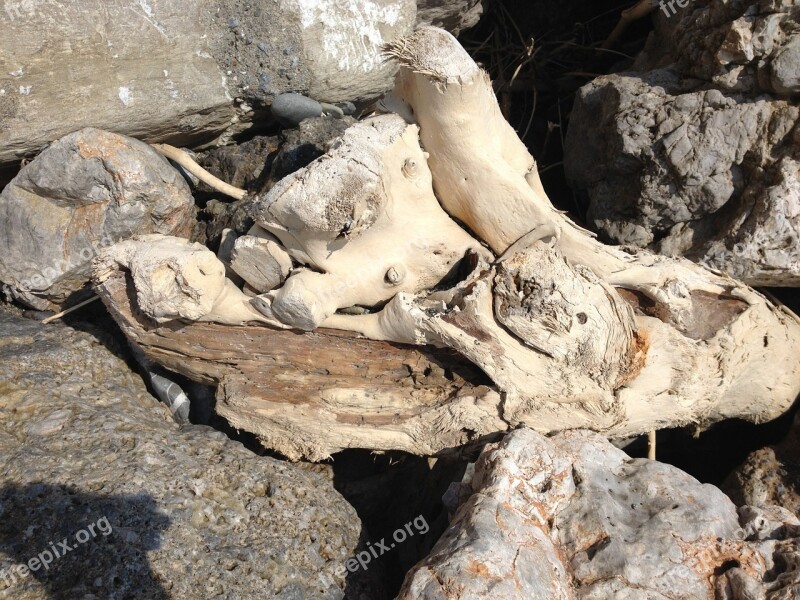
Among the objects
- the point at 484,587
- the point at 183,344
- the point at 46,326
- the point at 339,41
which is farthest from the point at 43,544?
the point at 339,41

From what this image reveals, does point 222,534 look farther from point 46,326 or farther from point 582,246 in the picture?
point 582,246

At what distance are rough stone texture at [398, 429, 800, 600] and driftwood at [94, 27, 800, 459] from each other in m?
0.25

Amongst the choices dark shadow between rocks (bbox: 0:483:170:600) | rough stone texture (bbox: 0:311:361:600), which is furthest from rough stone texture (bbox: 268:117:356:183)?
dark shadow between rocks (bbox: 0:483:170:600)

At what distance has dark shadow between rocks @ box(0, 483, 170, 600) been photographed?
1.88 metres

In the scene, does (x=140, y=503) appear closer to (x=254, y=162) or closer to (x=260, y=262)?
(x=260, y=262)

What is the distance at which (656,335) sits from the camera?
2.33m

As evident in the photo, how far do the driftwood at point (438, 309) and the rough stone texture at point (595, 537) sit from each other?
25 centimetres

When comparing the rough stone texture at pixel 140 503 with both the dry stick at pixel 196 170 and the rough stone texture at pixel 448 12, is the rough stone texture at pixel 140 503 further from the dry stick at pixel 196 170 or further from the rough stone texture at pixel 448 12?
the rough stone texture at pixel 448 12

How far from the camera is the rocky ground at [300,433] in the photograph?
1925 millimetres

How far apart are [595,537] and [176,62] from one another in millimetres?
2241

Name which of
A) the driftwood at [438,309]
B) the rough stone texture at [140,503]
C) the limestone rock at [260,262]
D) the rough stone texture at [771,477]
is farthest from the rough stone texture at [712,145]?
the rough stone texture at [140,503]

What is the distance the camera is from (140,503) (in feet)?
6.73

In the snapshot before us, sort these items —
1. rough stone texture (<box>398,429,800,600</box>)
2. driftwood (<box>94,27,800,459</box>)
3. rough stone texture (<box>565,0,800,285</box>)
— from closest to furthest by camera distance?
rough stone texture (<box>398,429,800,600</box>)
driftwood (<box>94,27,800,459</box>)
rough stone texture (<box>565,0,800,285</box>)

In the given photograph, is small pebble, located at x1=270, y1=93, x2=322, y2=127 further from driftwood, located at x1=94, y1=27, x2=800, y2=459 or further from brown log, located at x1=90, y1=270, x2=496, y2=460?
brown log, located at x1=90, y1=270, x2=496, y2=460
